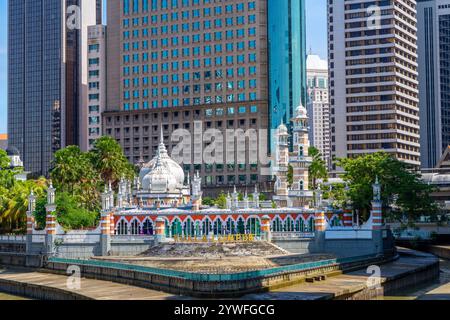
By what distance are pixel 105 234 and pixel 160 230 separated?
565cm

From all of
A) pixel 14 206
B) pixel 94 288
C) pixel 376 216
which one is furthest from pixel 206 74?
pixel 94 288

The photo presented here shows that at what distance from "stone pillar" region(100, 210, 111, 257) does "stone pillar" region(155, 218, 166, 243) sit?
497 cm

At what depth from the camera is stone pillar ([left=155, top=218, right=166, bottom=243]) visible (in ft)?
241

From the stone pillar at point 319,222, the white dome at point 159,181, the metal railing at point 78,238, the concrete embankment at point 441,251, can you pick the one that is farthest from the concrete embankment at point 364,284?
the white dome at point 159,181

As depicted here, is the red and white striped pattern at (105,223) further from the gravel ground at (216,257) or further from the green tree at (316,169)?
the green tree at (316,169)

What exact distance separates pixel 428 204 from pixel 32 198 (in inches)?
1667

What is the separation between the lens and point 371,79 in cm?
15225

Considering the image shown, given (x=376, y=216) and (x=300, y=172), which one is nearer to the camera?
(x=376, y=216)

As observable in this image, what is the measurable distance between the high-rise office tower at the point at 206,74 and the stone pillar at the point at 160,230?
72942 mm

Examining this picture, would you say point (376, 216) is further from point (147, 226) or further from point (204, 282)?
point (204, 282)

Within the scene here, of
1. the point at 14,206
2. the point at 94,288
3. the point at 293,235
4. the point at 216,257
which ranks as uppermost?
the point at 14,206

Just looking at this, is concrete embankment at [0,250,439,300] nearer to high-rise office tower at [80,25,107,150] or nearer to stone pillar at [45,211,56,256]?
stone pillar at [45,211,56,256]

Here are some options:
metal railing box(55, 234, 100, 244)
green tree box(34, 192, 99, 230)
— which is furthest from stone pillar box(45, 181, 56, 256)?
green tree box(34, 192, 99, 230)
